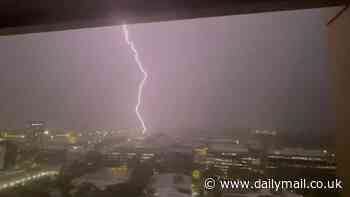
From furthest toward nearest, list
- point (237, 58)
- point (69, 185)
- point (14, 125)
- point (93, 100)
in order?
point (93, 100) < point (237, 58) < point (14, 125) < point (69, 185)

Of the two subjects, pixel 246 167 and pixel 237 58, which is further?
pixel 237 58

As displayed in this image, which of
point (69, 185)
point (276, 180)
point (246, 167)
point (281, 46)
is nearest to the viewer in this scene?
point (276, 180)

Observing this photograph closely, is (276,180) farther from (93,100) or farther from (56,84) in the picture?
(56,84)

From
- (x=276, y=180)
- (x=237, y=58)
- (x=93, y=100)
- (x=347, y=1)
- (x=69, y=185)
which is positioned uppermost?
(x=237, y=58)

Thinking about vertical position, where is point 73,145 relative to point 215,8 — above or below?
below

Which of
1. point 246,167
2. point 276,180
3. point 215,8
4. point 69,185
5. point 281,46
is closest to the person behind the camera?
point 215,8

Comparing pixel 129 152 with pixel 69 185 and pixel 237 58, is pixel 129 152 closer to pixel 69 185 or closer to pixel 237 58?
pixel 69 185

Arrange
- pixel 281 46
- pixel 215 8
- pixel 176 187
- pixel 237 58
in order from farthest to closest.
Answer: pixel 237 58 < pixel 281 46 < pixel 176 187 < pixel 215 8

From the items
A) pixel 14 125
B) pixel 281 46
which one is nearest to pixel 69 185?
pixel 14 125

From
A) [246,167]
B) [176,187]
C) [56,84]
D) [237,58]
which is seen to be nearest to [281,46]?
[237,58]
